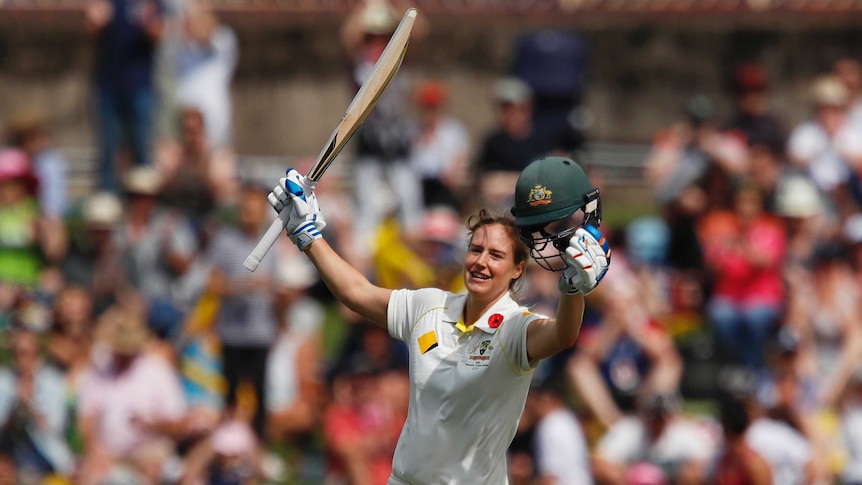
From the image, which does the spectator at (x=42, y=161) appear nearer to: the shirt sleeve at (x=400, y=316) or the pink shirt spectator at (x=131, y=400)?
the pink shirt spectator at (x=131, y=400)

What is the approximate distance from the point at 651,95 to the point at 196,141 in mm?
4774

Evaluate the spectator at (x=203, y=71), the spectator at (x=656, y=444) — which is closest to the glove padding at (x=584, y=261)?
the spectator at (x=656, y=444)

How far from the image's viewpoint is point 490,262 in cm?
676

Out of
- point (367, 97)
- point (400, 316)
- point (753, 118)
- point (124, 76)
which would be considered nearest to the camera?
point (400, 316)

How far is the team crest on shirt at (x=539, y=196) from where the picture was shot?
251 inches

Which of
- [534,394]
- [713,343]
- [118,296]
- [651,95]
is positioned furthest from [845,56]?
[118,296]

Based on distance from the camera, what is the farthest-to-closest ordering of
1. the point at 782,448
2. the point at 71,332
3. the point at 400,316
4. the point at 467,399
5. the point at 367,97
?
1. the point at 71,332
2. the point at 782,448
3. the point at 367,97
4. the point at 400,316
5. the point at 467,399

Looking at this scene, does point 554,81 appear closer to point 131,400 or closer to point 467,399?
point 131,400

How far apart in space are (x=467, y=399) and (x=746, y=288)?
558 cm

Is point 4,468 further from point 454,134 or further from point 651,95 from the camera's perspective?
point 651,95

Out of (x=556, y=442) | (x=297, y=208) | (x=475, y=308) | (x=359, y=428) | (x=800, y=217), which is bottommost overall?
(x=359, y=428)

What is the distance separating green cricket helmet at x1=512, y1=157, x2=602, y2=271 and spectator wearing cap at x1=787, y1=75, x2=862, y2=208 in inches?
272

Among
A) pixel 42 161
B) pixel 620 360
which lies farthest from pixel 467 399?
pixel 42 161

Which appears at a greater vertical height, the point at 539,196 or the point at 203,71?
the point at 203,71
